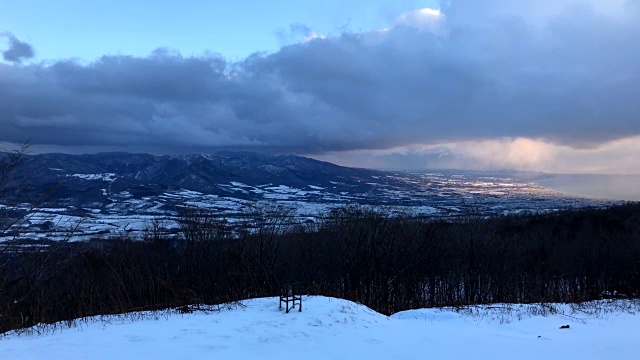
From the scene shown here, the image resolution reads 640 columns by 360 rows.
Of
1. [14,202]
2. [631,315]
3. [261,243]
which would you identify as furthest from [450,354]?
[261,243]

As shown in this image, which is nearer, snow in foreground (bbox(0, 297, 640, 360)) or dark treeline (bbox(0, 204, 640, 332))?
snow in foreground (bbox(0, 297, 640, 360))

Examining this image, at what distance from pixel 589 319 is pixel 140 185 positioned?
613 feet

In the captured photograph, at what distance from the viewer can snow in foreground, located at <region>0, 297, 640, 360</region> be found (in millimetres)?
9969

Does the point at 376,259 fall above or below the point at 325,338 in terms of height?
below

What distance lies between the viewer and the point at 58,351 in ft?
32.0

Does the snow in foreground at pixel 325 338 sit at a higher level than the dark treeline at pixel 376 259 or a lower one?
higher

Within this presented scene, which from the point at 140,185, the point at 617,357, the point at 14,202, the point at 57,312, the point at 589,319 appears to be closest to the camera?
the point at 617,357

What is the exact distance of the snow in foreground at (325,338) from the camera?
32.7 feet

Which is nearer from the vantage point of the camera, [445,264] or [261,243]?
[261,243]

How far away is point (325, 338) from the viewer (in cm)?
1170

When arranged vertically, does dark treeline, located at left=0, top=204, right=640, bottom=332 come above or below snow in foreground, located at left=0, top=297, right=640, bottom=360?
below

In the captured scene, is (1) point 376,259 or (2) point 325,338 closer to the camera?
(2) point 325,338

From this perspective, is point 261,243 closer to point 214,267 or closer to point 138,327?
point 214,267

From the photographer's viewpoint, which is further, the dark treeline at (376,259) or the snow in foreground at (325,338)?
the dark treeline at (376,259)
